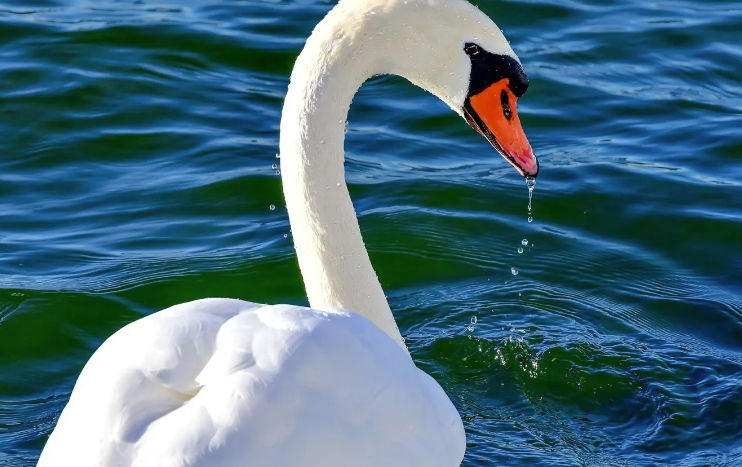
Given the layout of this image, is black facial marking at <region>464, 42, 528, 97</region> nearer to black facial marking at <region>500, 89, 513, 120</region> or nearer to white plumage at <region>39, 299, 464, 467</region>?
black facial marking at <region>500, 89, 513, 120</region>

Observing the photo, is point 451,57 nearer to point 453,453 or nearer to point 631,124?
point 453,453

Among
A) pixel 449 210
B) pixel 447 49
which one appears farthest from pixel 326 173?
pixel 449 210

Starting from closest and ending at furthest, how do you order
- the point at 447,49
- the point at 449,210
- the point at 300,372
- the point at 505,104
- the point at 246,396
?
the point at 246,396
the point at 300,372
the point at 447,49
the point at 505,104
the point at 449,210

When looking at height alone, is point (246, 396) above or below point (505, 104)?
below

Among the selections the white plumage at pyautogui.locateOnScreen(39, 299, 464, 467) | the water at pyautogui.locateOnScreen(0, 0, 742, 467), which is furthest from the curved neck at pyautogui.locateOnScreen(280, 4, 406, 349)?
the water at pyautogui.locateOnScreen(0, 0, 742, 467)

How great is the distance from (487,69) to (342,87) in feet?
1.57

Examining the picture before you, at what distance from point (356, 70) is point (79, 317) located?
230 centimetres

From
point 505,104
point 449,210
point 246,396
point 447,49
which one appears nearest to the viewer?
point 246,396

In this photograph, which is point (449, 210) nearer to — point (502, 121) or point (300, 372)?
point (502, 121)

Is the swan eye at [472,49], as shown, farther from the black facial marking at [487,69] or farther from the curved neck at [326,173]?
the curved neck at [326,173]

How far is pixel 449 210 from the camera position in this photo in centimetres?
691

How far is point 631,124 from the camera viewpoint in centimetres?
803

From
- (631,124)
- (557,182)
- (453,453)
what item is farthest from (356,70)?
(631,124)

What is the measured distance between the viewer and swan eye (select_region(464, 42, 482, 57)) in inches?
162
